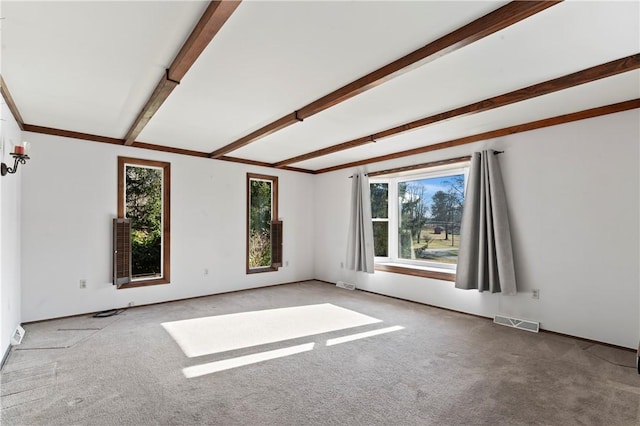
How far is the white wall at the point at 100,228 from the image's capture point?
4.06 m

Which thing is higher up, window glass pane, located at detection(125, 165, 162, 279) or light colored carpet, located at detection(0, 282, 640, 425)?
window glass pane, located at detection(125, 165, 162, 279)

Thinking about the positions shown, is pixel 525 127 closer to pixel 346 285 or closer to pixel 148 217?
pixel 346 285

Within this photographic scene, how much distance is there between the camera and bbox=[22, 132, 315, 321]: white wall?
160 inches

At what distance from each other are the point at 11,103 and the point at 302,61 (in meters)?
3.02

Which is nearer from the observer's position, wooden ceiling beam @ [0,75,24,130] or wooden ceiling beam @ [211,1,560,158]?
wooden ceiling beam @ [211,1,560,158]

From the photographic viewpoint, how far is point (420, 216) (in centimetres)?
543

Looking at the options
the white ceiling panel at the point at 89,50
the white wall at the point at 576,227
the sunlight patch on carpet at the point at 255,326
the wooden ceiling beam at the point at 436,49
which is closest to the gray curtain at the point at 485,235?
the white wall at the point at 576,227

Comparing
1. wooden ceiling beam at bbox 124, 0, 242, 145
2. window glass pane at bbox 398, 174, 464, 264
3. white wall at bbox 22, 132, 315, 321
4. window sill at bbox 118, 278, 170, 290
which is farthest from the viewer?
window glass pane at bbox 398, 174, 464, 264

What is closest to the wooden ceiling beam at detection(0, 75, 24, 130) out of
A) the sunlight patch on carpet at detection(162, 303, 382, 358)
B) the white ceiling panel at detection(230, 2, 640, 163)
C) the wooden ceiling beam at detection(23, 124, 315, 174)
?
the wooden ceiling beam at detection(23, 124, 315, 174)

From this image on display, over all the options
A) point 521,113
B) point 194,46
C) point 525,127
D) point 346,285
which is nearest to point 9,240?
point 194,46

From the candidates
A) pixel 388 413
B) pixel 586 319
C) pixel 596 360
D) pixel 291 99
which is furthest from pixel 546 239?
pixel 291 99

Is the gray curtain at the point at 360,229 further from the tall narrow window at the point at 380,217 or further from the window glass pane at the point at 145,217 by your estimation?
the window glass pane at the point at 145,217

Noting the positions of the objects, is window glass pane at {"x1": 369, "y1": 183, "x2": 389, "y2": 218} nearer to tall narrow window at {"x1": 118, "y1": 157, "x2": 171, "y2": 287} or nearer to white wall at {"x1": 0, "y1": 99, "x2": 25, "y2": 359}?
tall narrow window at {"x1": 118, "y1": 157, "x2": 171, "y2": 287}

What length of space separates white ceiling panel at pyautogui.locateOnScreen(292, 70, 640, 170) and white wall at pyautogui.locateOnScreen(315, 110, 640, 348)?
11.0 inches
